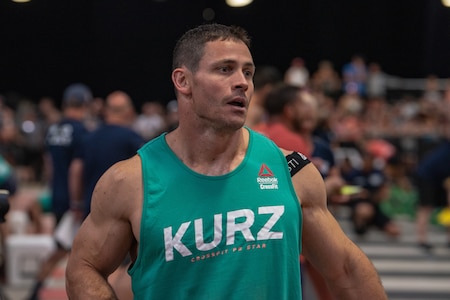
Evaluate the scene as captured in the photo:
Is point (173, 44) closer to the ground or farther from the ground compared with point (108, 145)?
farther from the ground

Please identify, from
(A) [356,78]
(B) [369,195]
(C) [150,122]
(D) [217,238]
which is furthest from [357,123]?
(D) [217,238]

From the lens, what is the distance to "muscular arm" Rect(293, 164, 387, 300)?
3.09 metres

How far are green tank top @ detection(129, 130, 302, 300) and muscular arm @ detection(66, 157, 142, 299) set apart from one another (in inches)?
2.2

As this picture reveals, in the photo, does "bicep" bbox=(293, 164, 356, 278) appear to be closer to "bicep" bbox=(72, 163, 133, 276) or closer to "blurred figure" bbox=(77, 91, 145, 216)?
"bicep" bbox=(72, 163, 133, 276)

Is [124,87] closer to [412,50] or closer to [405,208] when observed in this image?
[412,50]

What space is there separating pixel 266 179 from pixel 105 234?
21.3 inches

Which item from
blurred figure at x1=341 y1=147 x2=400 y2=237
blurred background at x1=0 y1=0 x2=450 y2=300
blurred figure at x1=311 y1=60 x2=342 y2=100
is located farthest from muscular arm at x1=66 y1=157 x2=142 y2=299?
blurred figure at x1=311 y1=60 x2=342 y2=100

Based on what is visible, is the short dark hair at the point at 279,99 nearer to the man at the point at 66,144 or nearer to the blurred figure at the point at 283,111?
the blurred figure at the point at 283,111

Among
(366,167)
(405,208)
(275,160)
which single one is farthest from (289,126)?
(405,208)

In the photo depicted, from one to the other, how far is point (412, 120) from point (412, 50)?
1408 cm

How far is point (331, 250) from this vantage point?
312cm

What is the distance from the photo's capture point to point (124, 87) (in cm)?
3331

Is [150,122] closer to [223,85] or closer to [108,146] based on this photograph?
[108,146]

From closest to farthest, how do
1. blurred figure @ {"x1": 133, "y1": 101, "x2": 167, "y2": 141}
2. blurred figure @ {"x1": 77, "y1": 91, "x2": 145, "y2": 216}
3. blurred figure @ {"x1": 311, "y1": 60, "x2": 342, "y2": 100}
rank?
blurred figure @ {"x1": 77, "y1": 91, "x2": 145, "y2": 216} < blurred figure @ {"x1": 311, "y1": 60, "x2": 342, "y2": 100} < blurred figure @ {"x1": 133, "y1": 101, "x2": 167, "y2": 141}
